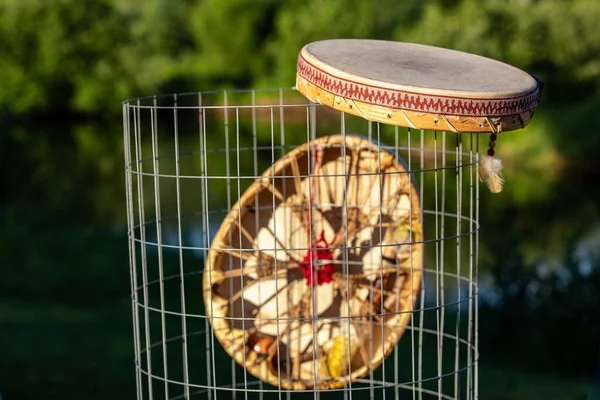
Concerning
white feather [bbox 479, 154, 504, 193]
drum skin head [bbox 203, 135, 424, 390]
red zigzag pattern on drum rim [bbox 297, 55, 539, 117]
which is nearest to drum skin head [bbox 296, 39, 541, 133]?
red zigzag pattern on drum rim [bbox 297, 55, 539, 117]

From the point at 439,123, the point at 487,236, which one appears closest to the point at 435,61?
the point at 439,123

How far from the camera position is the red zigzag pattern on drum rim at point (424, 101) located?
2.45m

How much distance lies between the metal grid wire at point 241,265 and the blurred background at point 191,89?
0.28 m

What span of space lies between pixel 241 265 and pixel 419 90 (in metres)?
0.74

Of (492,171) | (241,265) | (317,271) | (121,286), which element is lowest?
(121,286)

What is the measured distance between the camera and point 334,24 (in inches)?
714

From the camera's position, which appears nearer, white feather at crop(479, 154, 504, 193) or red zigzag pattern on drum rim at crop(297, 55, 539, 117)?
red zigzag pattern on drum rim at crop(297, 55, 539, 117)

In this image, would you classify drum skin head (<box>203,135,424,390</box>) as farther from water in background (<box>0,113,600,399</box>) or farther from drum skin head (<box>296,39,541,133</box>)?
water in background (<box>0,113,600,399</box>)

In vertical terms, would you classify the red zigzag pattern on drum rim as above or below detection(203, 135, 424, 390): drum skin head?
above

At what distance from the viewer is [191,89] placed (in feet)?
63.2

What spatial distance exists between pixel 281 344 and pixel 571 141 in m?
9.62

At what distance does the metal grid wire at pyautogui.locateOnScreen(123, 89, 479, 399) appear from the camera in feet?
9.45

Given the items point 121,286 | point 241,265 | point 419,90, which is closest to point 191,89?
point 121,286

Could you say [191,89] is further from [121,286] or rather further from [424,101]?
[424,101]
